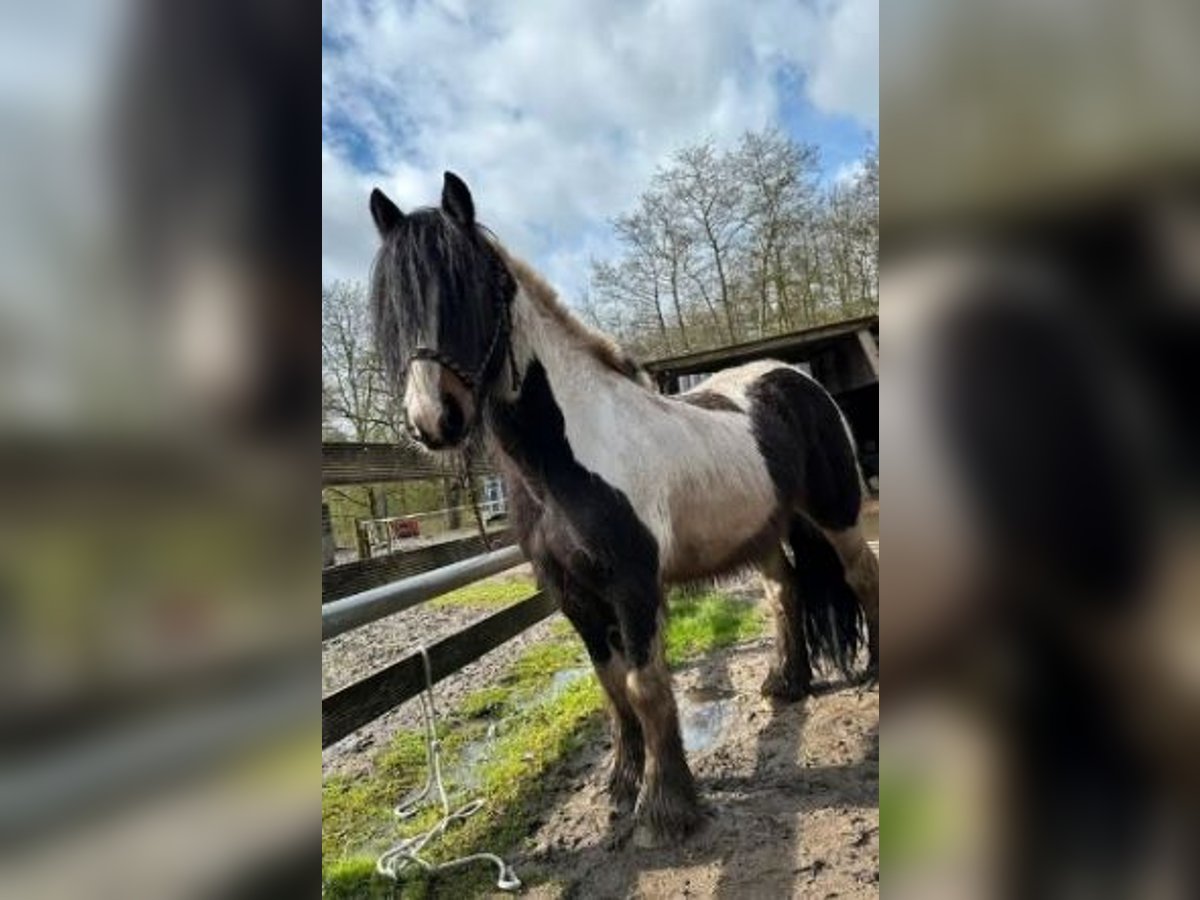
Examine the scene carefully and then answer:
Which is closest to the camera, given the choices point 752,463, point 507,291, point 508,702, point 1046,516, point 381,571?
point 1046,516

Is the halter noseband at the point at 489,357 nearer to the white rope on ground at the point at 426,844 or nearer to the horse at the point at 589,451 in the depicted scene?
the horse at the point at 589,451

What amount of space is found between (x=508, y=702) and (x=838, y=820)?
60.9 inches

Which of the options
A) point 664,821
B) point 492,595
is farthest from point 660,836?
point 492,595

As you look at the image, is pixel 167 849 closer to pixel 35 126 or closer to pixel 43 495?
pixel 43 495

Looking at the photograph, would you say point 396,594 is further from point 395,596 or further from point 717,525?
point 717,525

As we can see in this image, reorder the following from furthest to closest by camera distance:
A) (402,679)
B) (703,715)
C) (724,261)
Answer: (724,261)
(703,715)
(402,679)

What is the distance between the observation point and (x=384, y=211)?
1604mm

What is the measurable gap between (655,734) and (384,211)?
1481 millimetres

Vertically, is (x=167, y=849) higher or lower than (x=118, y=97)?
lower

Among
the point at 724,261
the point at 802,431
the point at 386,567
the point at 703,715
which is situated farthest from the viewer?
the point at 724,261

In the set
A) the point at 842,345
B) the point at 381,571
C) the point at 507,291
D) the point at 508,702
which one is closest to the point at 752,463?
the point at 507,291

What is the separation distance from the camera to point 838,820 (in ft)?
5.76

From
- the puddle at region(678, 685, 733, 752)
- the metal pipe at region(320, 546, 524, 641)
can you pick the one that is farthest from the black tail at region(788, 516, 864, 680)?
the metal pipe at region(320, 546, 524, 641)

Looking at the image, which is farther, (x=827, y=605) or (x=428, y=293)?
(x=827, y=605)
